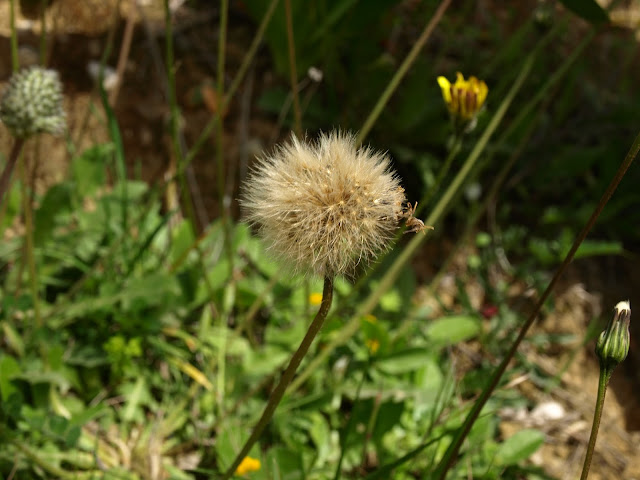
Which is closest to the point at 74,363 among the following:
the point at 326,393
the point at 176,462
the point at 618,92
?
the point at 176,462

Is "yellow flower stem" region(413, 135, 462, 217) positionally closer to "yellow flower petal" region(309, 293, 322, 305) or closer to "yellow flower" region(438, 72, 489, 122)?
"yellow flower" region(438, 72, 489, 122)

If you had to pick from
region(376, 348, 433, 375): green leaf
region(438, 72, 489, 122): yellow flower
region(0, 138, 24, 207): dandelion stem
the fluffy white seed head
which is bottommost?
region(376, 348, 433, 375): green leaf

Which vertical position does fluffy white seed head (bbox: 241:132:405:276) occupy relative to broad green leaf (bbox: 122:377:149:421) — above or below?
above

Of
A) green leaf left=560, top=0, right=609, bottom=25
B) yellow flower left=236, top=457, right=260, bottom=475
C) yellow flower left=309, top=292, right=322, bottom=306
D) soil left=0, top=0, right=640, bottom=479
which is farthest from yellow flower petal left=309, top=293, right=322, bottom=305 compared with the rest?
green leaf left=560, top=0, right=609, bottom=25

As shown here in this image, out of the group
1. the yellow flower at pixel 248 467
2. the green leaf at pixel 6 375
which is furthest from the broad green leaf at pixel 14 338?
the yellow flower at pixel 248 467

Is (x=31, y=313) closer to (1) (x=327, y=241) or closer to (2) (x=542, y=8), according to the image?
(1) (x=327, y=241)

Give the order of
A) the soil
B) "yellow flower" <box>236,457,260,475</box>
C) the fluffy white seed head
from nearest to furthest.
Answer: the fluffy white seed head < "yellow flower" <box>236,457,260,475</box> < the soil

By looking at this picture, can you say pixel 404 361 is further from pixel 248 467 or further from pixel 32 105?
pixel 32 105
